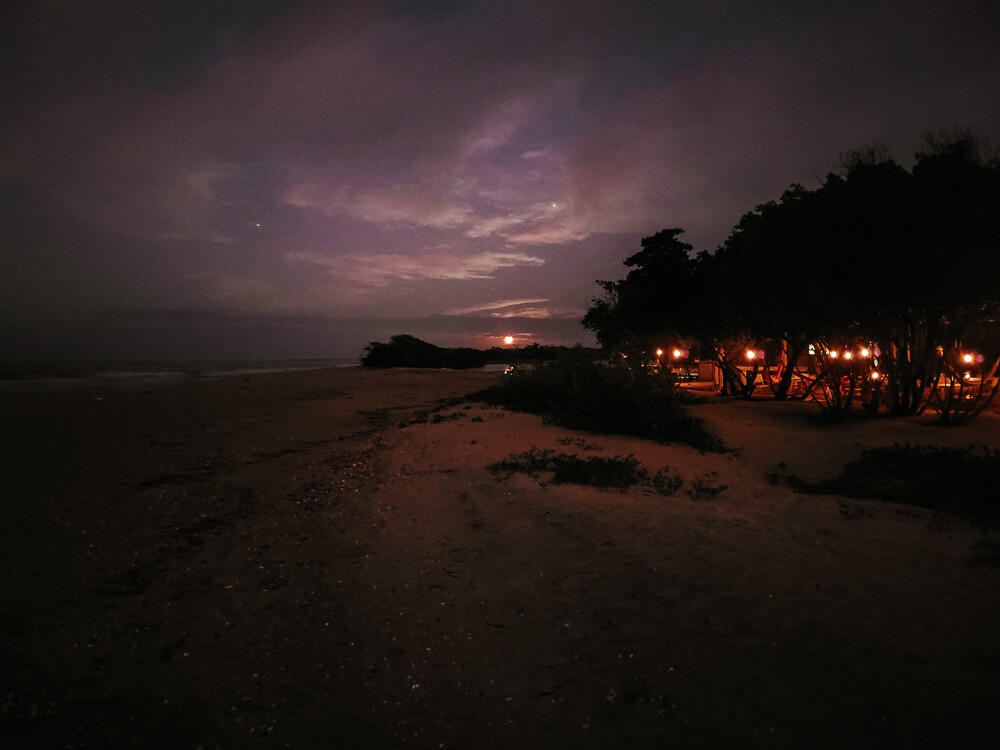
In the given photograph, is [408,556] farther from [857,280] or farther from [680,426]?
[857,280]

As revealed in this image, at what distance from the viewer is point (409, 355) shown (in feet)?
158

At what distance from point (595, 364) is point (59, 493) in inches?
Result: 406

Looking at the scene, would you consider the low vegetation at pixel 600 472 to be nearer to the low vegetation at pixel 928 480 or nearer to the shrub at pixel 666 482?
the shrub at pixel 666 482

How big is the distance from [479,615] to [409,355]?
45048mm

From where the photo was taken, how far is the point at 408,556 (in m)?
5.20

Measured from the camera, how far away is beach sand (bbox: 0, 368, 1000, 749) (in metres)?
2.81

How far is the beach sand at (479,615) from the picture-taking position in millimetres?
2811

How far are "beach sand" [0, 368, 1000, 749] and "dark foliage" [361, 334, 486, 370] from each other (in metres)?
38.8

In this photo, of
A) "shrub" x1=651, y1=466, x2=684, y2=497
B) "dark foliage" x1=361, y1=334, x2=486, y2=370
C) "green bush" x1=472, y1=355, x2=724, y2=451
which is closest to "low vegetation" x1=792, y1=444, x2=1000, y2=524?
"shrub" x1=651, y1=466, x2=684, y2=497

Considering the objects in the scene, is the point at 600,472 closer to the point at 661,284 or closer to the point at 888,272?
the point at 888,272

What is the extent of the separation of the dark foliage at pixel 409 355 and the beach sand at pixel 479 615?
38753 mm

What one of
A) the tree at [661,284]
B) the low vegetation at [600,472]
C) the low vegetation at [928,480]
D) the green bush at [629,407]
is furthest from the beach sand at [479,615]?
the tree at [661,284]

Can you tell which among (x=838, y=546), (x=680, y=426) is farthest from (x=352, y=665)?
(x=680, y=426)

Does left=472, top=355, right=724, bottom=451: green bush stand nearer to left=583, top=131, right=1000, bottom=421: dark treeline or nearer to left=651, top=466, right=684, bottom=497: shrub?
left=583, top=131, right=1000, bottom=421: dark treeline
